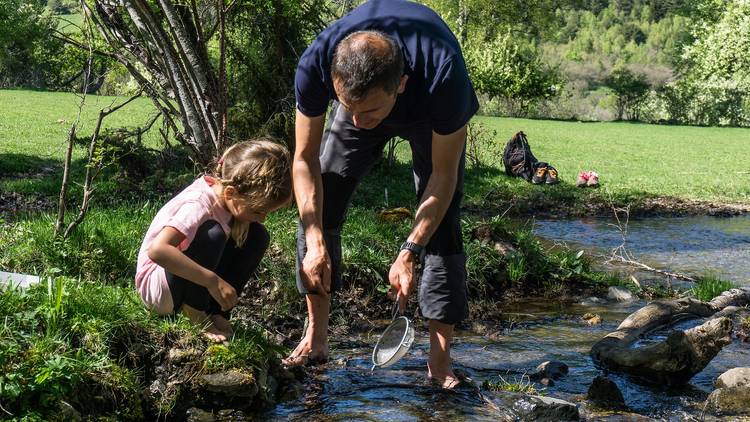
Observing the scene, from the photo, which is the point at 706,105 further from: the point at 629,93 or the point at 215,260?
the point at 215,260

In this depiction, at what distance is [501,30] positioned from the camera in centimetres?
5153

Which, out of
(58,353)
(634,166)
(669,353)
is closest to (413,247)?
(58,353)

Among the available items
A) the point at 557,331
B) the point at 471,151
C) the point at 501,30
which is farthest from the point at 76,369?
the point at 501,30

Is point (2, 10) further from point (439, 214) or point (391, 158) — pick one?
point (439, 214)

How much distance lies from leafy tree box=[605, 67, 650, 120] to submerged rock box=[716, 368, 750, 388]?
160ft

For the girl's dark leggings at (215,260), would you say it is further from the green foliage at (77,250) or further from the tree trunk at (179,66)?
the tree trunk at (179,66)

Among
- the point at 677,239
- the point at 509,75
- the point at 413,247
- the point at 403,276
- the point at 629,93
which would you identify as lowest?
the point at 677,239

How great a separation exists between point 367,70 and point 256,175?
0.92 metres

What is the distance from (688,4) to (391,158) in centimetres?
4675

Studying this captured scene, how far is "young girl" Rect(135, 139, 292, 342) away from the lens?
3484mm

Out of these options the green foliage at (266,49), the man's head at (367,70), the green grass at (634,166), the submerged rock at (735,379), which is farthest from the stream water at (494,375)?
the green grass at (634,166)

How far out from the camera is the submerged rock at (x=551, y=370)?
444 centimetres

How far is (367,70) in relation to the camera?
115 inches

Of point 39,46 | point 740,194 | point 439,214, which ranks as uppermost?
point 39,46
